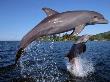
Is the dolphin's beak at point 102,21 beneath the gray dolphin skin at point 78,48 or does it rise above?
above

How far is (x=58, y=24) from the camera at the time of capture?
1272 centimetres

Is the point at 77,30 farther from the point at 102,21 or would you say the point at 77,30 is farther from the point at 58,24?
the point at 102,21

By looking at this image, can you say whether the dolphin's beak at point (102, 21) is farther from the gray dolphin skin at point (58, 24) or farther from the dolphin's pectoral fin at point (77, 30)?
the dolphin's pectoral fin at point (77, 30)

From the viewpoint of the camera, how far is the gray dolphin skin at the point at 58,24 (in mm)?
12531

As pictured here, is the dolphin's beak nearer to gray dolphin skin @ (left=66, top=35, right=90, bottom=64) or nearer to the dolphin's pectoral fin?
the dolphin's pectoral fin

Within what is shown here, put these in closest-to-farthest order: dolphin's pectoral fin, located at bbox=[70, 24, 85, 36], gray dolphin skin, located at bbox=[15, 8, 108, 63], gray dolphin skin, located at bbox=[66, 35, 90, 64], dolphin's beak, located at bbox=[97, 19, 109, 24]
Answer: dolphin's pectoral fin, located at bbox=[70, 24, 85, 36] < gray dolphin skin, located at bbox=[15, 8, 108, 63] < dolphin's beak, located at bbox=[97, 19, 109, 24] < gray dolphin skin, located at bbox=[66, 35, 90, 64]

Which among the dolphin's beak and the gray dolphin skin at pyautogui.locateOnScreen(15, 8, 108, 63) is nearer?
the gray dolphin skin at pyautogui.locateOnScreen(15, 8, 108, 63)

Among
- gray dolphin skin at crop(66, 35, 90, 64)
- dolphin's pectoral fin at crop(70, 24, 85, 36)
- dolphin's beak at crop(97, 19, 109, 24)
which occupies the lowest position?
gray dolphin skin at crop(66, 35, 90, 64)

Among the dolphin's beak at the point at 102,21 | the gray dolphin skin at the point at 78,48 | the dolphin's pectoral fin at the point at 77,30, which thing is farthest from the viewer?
the gray dolphin skin at the point at 78,48

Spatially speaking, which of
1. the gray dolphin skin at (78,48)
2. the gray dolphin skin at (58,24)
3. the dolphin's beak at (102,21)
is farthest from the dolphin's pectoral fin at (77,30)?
the gray dolphin skin at (78,48)

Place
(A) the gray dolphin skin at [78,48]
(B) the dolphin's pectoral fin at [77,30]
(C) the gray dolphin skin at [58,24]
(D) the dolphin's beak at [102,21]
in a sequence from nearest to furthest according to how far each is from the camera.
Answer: (B) the dolphin's pectoral fin at [77,30]
(C) the gray dolphin skin at [58,24]
(D) the dolphin's beak at [102,21]
(A) the gray dolphin skin at [78,48]

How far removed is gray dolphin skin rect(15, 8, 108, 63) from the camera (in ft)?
41.1

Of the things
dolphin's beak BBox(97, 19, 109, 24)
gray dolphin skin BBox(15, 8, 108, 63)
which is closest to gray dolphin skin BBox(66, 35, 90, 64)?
dolphin's beak BBox(97, 19, 109, 24)

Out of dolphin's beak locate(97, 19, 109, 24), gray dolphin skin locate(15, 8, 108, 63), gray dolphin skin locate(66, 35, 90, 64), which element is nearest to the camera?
gray dolphin skin locate(15, 8, 108, 63)
